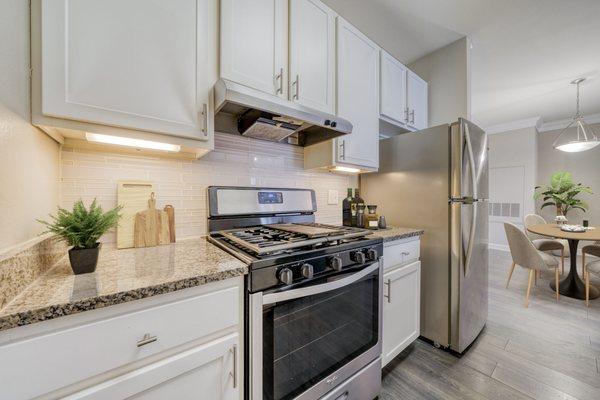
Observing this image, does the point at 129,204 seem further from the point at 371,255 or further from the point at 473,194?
the point at 473,194

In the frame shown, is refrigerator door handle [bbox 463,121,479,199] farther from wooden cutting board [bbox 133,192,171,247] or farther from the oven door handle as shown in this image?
wooden cutting board [bbox 133,192,171,247]

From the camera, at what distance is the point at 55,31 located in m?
0.76

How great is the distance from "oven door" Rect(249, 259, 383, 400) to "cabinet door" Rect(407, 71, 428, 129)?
1617 mm

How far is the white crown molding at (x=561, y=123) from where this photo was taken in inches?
170

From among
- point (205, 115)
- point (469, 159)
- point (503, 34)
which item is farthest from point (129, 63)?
point (503, 34)

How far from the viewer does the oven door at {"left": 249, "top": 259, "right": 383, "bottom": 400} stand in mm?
858

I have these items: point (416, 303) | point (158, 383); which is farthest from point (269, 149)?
point (416, 303)

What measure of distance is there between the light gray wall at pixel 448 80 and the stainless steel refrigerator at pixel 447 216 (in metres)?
0.49

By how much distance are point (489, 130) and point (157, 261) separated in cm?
646

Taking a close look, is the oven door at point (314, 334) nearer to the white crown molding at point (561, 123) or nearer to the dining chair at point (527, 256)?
the dining chair at point (527, 256)

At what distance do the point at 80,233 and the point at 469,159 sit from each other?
86.2 inches

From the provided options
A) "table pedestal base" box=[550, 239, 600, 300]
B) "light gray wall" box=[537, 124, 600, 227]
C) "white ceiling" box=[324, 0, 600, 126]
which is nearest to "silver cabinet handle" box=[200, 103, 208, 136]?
"white ceiling" box=[324, 0, 600, 126]

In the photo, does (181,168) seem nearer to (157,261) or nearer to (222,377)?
(157,261)

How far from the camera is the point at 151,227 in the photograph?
1161mm
